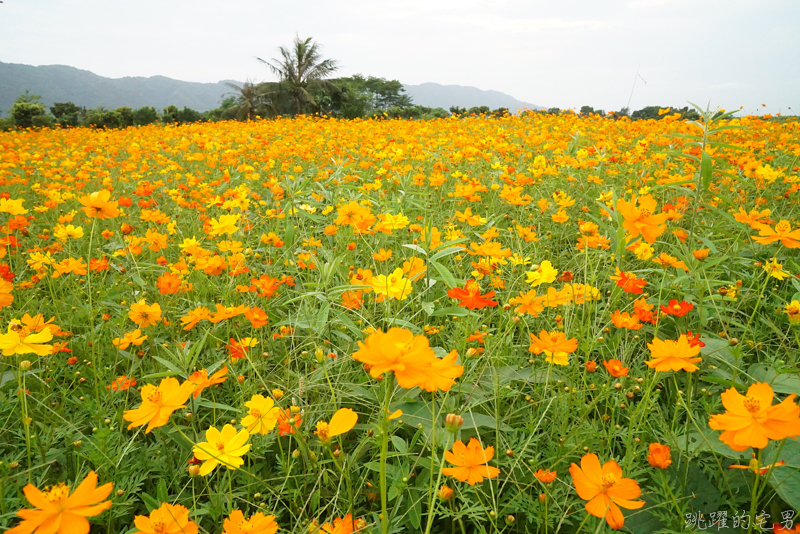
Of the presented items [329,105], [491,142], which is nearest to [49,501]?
[491,142]

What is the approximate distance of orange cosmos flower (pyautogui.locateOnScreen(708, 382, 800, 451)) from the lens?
487 millimetres

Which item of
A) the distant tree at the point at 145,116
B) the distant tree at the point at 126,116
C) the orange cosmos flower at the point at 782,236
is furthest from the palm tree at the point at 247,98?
the orange cosmos flower at the point at 782,236

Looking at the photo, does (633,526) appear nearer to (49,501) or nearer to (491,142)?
(49,501)

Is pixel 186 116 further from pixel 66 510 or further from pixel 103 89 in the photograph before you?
pixel 103 89

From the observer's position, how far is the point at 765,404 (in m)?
0.52

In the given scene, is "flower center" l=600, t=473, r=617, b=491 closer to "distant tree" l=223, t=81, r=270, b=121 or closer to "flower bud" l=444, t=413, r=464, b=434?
"flower bud" l=444, t=413, r=464, b=434

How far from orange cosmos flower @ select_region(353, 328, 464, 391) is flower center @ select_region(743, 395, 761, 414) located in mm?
378

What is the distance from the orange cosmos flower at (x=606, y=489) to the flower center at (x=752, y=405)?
171 mm

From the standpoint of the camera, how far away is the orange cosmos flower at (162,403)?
0.65 meters

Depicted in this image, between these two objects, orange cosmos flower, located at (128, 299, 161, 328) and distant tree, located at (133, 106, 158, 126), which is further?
distant tree, located at (133, 106, 158, 126)

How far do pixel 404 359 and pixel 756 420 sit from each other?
0.45m

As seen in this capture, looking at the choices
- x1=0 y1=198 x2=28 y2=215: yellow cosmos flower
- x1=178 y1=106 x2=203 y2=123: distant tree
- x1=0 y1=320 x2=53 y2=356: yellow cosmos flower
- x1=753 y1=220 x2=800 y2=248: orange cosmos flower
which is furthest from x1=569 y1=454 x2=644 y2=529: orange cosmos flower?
x1=178 y1=106 x2=203 y2=123: distant tree

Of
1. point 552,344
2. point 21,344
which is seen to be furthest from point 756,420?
point 21,344

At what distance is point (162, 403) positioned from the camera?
663 millimetres
